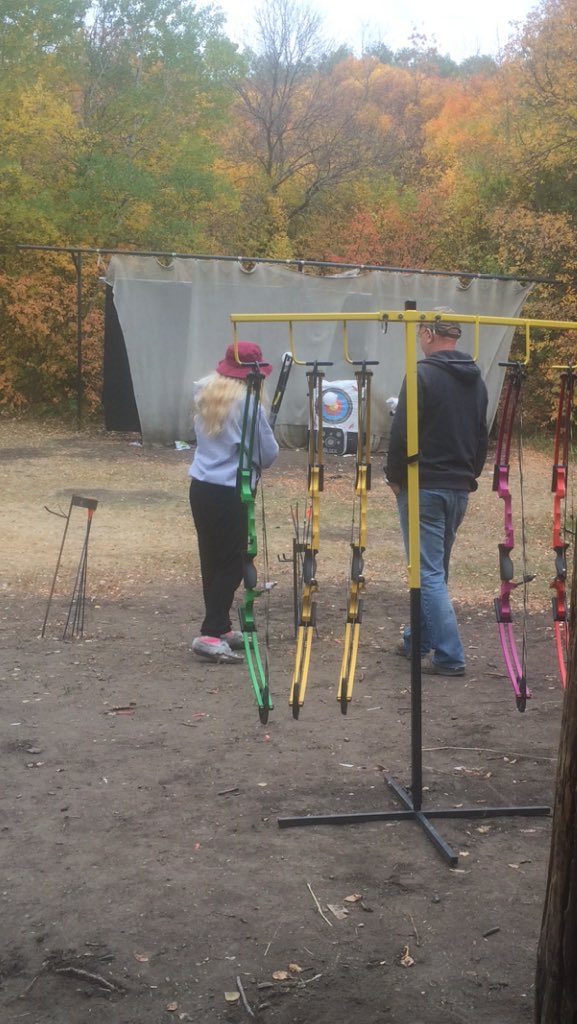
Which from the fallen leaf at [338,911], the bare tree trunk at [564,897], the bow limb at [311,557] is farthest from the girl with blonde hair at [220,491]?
the bare tree trunk at [564,897]

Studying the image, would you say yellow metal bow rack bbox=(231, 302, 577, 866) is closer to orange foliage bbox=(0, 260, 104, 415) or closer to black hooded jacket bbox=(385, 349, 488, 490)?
black hooded jacket bbox=(385, 349, 488, 490)

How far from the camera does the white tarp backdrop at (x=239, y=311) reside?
50.0 ft

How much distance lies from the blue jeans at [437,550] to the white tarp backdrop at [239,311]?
9966mm

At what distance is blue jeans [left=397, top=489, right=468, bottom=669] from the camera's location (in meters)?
5.28

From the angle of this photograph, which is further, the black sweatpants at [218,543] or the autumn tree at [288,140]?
the autumn tree at [288,140]

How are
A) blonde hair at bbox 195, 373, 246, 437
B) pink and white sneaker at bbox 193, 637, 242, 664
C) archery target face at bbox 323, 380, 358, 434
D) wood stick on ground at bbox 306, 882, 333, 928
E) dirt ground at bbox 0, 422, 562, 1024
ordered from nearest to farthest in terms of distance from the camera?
dirt ground at bbox 0, 422, 562, 1024 → wood stick on ground at bbox 306, 882, 333, 928 → blonde hair at bbox 195, 373, 246, 437 → pink and white sneaker at bbox 193, 637, 242, 664 → archery target face at bbox 323, 380, 358, 434

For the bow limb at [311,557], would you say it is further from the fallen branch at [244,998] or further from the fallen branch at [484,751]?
the fallen branch at [244,998]

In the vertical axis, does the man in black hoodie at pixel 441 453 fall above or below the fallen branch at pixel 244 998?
above

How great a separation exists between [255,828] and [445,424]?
2220mm

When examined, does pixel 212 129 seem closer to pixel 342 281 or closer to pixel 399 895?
pixel 342 281

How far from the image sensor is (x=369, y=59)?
110 feet

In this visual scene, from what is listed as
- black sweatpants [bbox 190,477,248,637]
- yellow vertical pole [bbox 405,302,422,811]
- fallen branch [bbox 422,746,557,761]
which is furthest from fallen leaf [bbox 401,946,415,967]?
black sweatpants [bbox 190,477,248,637]

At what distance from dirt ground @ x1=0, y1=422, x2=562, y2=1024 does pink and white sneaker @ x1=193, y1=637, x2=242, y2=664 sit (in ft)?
0.24

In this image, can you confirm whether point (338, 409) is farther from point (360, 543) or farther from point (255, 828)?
point (255, 828)
